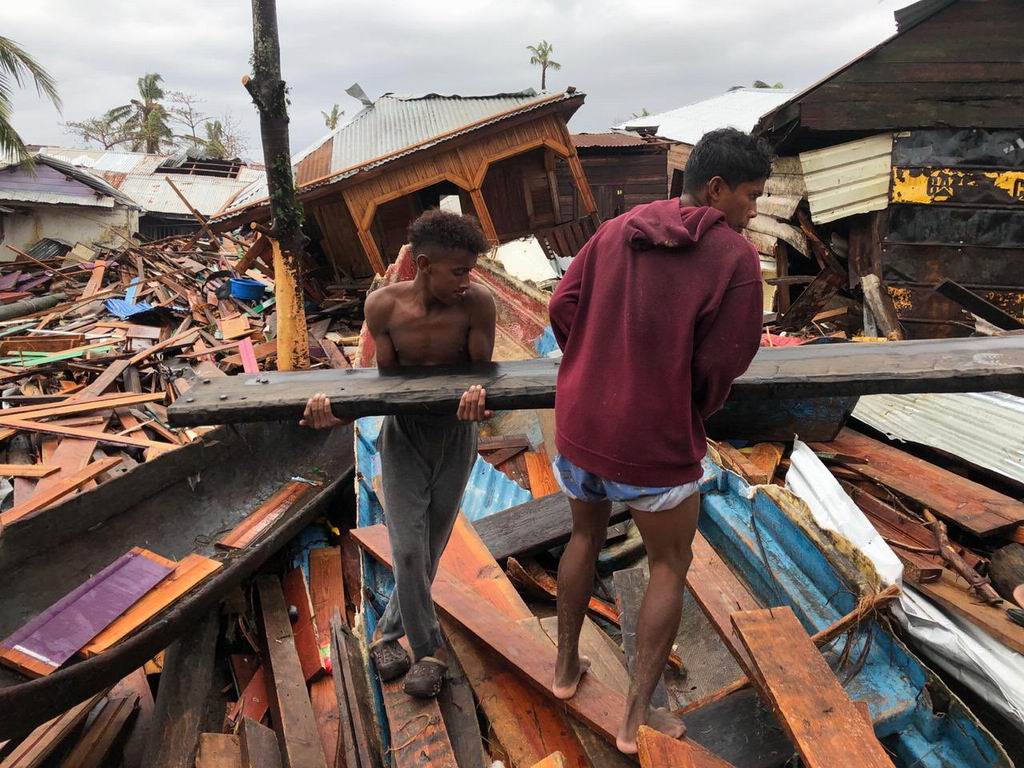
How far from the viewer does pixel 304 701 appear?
3756 millimetres

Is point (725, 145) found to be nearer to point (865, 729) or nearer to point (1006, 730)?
point (865, 729)

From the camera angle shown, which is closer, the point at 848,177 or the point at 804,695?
the point at 804,695

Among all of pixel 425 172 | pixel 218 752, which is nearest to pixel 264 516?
pixel 218 752

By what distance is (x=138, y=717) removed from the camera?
4.08m

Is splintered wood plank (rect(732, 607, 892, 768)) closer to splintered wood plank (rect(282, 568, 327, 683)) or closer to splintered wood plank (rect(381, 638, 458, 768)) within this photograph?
splintered wood plank (rect(381, 638, 458, 768))

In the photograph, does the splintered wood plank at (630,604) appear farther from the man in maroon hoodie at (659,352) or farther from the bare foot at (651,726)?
the man in maroon hoodie at (659,352)

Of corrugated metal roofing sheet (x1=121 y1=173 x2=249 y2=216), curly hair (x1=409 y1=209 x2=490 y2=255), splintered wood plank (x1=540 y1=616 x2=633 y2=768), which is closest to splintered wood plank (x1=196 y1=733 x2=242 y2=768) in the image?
splintered wood plank (x1=540 y1=616 x2=633 y2=768)

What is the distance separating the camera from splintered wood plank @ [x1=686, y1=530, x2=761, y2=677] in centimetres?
272

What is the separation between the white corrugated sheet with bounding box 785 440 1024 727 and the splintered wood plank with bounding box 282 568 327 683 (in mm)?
3445

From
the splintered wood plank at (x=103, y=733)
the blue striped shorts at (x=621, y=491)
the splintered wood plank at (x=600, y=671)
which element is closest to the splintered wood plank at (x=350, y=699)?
the splintered wood plank at (x=600, y=671)

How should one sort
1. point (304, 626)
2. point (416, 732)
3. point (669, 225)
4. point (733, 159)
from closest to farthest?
1. point (669, 225)
2. point (733, 159)
3. point (416, 732)
4. point (304, 626)

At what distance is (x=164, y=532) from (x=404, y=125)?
36.9ft

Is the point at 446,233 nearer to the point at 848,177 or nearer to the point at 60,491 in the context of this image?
the point at 60,491

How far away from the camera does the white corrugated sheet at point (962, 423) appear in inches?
154
